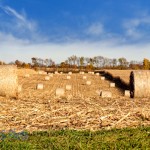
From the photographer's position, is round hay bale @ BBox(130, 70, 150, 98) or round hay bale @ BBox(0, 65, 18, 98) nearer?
round hay bale @ BBox(0, 65, 18, 98)

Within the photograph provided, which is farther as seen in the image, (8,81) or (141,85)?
(141,85)

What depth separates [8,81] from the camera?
21219 mm

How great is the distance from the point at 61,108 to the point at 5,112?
1.83m

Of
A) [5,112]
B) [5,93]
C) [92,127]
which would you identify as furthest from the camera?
[5,93]

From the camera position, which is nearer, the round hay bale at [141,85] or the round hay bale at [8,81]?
the round hay bale at [8,81]

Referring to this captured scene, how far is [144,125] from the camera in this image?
37.5 ft

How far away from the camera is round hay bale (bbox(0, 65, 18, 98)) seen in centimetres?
2069

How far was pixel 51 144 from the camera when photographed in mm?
8992

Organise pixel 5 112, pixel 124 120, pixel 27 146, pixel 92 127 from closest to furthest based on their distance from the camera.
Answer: pixel 27 146 → pixel 92 127 → pixel 124 120 → pixel 5 112

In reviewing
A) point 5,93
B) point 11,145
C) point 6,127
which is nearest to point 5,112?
point 6,127

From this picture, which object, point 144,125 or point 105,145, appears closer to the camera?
point 105,145

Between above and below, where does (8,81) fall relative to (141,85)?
above

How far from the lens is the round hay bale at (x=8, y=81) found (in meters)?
20.7

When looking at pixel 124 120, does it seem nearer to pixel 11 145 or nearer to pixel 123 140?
pixel 123 140
